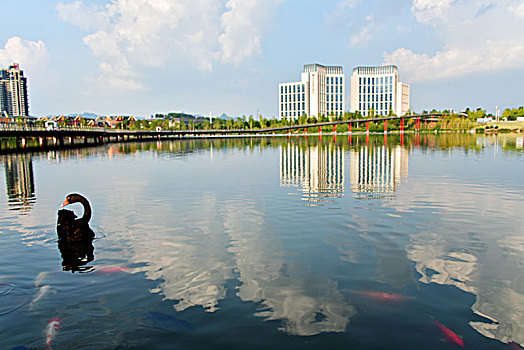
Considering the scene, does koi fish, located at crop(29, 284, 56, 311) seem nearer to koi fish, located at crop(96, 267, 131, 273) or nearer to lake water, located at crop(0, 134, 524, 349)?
lake water, located at crop(0, 134, 524, 349)

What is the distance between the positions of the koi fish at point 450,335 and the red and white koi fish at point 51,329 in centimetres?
679

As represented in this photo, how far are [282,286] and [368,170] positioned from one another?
2277 centimetres

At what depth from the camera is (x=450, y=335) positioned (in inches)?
265

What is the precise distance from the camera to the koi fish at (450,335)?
21.4 feet

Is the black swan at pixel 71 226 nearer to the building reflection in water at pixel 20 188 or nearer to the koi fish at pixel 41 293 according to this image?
the koi fish at pixel 41 293

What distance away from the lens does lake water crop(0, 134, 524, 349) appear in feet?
22.6

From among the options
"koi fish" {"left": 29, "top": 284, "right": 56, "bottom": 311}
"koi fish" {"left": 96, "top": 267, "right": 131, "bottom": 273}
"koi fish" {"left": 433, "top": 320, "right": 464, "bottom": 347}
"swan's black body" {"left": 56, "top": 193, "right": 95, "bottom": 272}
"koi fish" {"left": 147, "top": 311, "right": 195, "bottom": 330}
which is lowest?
"koi fish" {"left": 433, "top": 320, "right": 464, "bottom": 347}

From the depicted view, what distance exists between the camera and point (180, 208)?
17.8 m

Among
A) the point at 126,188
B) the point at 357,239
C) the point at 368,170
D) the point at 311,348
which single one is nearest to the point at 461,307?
the point at 311,348

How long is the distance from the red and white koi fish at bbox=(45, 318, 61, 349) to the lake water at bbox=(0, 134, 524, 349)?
86 mm

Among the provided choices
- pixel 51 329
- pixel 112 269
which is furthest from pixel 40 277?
pixel 51 329

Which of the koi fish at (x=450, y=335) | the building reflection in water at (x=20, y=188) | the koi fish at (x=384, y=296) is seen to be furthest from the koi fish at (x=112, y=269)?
the building reflection in water at (x=20, y=188)

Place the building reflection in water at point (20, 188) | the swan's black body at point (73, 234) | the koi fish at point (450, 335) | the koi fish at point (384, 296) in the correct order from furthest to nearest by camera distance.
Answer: the building reflection in water at point (20, 188) → the swan's black body at point (73, 234) → the koi fish at point (384, 296) → the koi fish at point (450, 335)

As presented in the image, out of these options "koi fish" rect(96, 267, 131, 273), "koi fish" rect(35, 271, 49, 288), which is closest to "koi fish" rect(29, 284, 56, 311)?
"koi fish" rect(35, 271, 49, 288)
